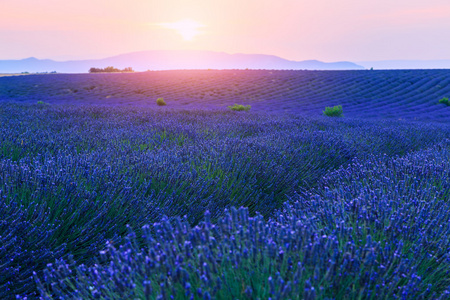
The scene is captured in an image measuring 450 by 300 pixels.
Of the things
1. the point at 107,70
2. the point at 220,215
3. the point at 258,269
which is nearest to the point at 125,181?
the point at 220,215

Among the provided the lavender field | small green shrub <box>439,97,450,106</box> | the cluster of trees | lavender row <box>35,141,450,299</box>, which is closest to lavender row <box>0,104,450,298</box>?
the lavender field

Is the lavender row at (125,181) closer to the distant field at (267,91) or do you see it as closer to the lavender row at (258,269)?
the lavender row at (258,269)

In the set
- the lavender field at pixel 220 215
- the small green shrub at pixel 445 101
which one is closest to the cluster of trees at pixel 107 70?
the small green shrub at pixel 445 101

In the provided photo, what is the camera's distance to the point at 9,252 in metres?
1.45

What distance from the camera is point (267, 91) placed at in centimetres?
1656

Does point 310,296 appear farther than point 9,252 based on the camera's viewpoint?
No

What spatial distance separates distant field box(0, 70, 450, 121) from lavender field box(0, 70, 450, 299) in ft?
24.3

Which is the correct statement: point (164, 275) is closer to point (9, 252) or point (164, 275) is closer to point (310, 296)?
point (310, 296)

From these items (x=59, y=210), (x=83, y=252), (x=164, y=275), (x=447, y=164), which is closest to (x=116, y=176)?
(x=59, y=210)

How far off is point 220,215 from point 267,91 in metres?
14.8

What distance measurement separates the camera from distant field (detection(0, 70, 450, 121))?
1293 cm

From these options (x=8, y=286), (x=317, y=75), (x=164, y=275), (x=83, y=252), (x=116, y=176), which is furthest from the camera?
(x=317, y=75)

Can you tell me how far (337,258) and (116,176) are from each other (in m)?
1.61

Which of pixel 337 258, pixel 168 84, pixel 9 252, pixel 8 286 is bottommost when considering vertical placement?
pixel 8 286
